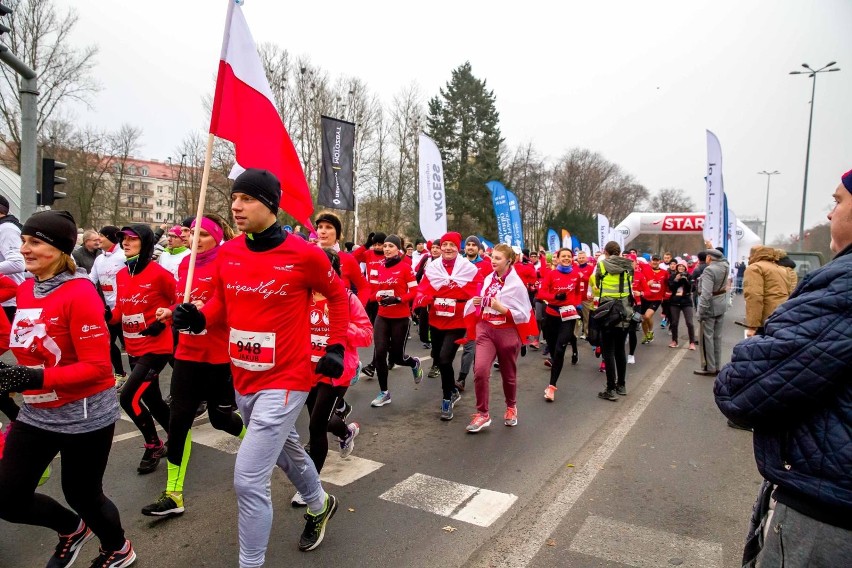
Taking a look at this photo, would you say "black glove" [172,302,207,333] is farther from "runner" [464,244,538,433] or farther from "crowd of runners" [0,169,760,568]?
"runner" [464,244,538,433]

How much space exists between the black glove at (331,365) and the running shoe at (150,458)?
2.60m

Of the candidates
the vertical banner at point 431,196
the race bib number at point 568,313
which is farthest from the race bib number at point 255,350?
the vertical banner at point 431,196

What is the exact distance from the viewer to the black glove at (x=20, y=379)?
247cm

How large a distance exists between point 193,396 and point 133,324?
1.08 metres

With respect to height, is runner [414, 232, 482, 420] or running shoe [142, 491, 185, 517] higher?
runner [414, 232, 482, 420]

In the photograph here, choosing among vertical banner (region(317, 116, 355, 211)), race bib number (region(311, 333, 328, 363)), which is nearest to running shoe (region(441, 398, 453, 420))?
race bib number (region(311, 333, 328, 363))

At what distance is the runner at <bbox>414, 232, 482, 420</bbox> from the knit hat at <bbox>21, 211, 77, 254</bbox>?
4.23m

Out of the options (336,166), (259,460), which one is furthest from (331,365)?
(336,166)

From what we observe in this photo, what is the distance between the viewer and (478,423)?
5.80m

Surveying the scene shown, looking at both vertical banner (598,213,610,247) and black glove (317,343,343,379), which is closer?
black glove (317,343,343,379)

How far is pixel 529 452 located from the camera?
5.26m

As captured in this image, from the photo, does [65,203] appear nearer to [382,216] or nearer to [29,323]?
[382,216]

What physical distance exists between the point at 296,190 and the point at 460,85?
46.6m

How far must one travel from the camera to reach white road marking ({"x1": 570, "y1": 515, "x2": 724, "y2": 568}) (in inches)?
132
